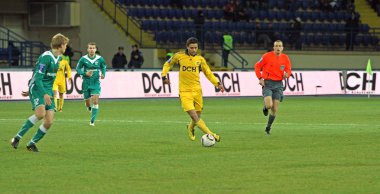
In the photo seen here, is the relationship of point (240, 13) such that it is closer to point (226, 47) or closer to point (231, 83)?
point (226, 47)

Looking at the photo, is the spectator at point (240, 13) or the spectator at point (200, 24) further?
the spectator at point (240, 13)

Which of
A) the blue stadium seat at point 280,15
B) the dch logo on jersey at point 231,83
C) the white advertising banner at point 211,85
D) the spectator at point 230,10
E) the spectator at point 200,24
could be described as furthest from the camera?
the blue stadium seat at point 280,15

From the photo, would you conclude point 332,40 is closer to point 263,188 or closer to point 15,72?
point 15,72

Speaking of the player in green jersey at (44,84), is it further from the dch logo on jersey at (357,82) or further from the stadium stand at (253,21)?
the stadium stand at (253,21)

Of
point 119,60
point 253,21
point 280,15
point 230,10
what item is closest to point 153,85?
point 119,60

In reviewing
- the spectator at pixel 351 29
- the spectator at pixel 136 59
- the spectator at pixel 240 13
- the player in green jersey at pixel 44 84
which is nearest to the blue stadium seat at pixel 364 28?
the spectator at pixel 351 29

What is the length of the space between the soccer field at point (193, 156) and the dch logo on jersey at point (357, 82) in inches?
516

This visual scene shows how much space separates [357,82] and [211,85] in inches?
257

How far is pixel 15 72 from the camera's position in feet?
119

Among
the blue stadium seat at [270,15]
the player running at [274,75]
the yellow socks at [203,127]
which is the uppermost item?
the blue stadium seat at [270,15]

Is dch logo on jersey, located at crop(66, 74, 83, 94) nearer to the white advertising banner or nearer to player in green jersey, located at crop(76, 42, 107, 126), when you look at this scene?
the white advertising banner

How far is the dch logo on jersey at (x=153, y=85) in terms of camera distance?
1537 inches

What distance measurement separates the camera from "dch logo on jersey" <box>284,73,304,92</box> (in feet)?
137

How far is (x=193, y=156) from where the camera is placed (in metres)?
17.1
